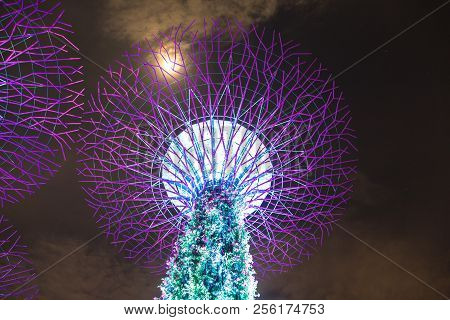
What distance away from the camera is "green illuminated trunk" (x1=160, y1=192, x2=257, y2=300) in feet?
33.8

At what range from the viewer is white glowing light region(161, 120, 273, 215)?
1188 cm

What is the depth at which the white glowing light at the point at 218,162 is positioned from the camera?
11875mm

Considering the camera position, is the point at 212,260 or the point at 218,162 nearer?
the point at 212,260

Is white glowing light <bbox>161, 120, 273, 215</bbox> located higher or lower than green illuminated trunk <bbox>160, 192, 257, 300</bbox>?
higher

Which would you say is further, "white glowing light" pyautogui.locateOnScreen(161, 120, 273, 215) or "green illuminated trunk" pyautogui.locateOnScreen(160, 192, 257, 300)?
"white glowing light" pyautogui.locateOnScreen(161, 120, 273, 215)

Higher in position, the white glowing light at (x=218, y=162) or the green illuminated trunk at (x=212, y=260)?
the white glowing light at (x=218, y=162)

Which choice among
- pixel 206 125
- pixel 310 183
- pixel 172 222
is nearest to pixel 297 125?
pixel 310 183

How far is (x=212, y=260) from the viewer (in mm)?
10484

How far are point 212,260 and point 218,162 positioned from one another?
2.85 meters

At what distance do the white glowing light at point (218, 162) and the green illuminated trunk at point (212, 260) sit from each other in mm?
890

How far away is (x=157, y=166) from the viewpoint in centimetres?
1302

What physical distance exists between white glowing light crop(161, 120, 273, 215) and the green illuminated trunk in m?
0.89
